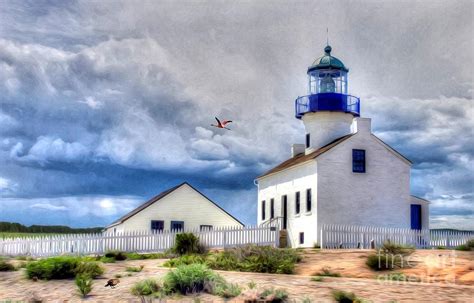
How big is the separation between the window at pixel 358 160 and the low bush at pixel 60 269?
58.1 feet

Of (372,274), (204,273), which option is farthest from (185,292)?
(372,274)

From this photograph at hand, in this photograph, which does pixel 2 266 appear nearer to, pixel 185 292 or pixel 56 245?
pixel 185 292

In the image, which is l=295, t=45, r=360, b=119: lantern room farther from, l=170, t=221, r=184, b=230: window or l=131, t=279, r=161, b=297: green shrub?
l=131, t=279, r=161, b=297: green shrub

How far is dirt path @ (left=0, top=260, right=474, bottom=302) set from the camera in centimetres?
1421

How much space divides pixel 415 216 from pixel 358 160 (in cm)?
568

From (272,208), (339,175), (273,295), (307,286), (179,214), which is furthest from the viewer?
(272,208)

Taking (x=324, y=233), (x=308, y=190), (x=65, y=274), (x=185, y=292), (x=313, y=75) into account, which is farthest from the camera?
(x=313, y=75)

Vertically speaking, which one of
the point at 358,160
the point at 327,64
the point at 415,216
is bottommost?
the point at 415,216

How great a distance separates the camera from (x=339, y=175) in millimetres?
33000

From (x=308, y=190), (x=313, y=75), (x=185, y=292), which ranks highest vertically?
(x=313, y=75)

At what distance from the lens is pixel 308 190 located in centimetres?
3372

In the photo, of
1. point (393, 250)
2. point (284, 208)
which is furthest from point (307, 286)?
point (284, 208)

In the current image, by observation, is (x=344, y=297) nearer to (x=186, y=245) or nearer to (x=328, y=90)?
(x=186, y=245)

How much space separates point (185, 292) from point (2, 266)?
8678 millimetres
